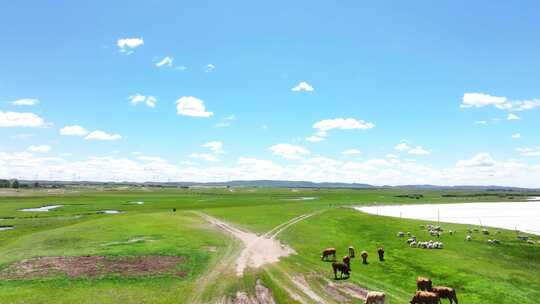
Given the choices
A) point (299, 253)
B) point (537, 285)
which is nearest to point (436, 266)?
point (537, 285)

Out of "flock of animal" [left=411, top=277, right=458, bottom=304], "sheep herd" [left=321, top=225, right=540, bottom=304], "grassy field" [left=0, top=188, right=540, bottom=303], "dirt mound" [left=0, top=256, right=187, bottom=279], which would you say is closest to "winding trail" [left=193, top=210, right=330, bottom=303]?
"grassy field" [left=0, top=188, right=540, bottom=303]

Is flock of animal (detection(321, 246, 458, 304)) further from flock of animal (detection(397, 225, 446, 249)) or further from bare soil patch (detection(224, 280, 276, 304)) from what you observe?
flock of animal (detection(397, 225, 446, 249))

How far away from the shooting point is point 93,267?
38938 mm

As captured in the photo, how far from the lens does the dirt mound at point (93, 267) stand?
120 feet

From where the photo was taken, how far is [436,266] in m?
41.1

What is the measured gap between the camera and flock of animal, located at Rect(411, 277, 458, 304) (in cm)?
2766

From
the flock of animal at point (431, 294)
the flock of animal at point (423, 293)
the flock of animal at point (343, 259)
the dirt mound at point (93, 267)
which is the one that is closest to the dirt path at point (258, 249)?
the flock of animal at point (343, 259)

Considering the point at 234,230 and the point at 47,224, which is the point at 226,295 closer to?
the point at 234,230

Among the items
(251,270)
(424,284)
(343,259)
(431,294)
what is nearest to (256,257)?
(251,270)

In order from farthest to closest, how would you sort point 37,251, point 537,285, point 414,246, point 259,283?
1. point 414,246
2. point 37,251
3. point 537,285
4. point 259,283

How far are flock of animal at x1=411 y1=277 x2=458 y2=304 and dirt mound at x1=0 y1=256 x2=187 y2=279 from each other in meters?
21.4

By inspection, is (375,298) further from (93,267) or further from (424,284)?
(93,267)

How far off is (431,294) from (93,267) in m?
32.4

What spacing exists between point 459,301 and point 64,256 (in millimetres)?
42086
